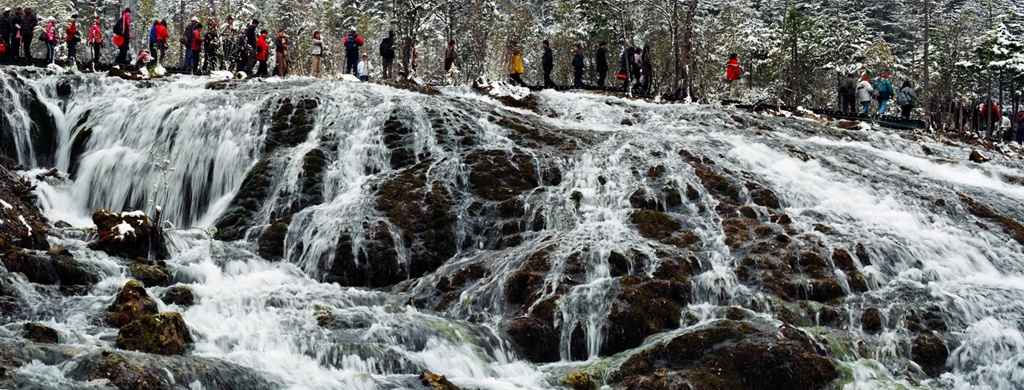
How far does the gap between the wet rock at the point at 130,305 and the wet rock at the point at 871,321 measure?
7884mm

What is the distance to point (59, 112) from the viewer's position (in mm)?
15891

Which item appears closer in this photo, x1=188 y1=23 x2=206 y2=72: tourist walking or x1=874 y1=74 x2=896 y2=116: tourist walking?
x1=188 y1=23 x2=206 y2=72: tourist walking

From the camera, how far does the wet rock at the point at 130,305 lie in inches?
309

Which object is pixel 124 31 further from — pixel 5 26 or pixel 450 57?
pixel 450 57

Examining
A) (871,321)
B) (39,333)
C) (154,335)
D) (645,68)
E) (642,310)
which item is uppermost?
(645,68)

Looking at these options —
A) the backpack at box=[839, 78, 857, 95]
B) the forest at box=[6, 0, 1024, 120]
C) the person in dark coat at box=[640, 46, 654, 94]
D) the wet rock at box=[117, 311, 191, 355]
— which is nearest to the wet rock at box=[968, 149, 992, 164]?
the backpack at box=[839, 78, 857, 95]

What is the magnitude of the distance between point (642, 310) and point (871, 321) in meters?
2.65

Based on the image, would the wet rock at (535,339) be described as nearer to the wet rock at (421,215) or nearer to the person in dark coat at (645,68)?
the wet rock at (421,215)

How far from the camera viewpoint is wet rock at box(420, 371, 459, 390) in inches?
282

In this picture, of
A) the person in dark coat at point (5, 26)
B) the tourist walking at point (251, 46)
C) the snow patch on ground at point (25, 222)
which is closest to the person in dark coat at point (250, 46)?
the tourist walking at point (251, 46)

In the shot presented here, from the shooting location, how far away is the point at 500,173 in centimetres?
1349

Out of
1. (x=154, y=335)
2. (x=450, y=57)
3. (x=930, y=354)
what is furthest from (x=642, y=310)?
(x=450, y=57)

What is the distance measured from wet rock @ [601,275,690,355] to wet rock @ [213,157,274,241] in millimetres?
6285

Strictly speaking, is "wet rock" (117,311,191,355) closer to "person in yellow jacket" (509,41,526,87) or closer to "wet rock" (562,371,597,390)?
"wet rock" (562,371,597,390)
